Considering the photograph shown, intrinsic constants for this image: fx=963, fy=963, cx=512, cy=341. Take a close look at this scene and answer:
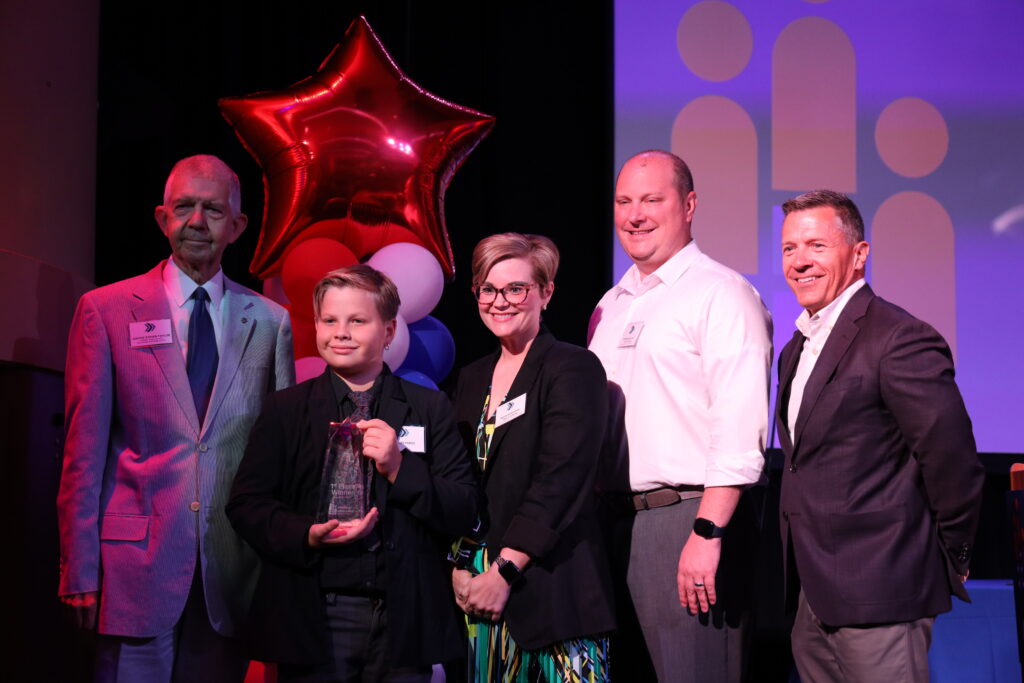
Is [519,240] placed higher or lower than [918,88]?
lower

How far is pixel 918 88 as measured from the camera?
4.59 meters

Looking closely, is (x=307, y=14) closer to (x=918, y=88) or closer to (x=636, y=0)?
(x=636, y=0)

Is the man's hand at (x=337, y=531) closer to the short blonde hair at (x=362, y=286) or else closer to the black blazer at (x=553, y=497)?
the black blazer at (x=553, y=497)

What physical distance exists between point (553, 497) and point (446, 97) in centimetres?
276

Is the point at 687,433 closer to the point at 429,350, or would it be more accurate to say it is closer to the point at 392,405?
→ the point at 392,405

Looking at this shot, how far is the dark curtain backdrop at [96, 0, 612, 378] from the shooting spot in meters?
4.39

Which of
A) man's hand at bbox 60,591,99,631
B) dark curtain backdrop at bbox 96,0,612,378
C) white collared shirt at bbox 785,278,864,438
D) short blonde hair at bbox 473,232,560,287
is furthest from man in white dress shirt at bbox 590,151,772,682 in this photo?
dark curtain backdrop at bbox 96,0,612,378

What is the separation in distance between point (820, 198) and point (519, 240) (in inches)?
32.4

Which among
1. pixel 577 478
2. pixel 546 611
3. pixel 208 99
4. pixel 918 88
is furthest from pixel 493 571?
pixel 918 88

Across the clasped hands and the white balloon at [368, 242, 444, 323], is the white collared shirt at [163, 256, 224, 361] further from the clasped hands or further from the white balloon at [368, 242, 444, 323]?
the clasped hands

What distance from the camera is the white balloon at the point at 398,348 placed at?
3262mm

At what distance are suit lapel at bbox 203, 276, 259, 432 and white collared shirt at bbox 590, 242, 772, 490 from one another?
1031 millimetres

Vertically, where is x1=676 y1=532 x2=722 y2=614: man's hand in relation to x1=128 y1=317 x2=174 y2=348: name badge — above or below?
below

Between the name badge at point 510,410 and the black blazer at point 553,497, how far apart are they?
1 centimetres
